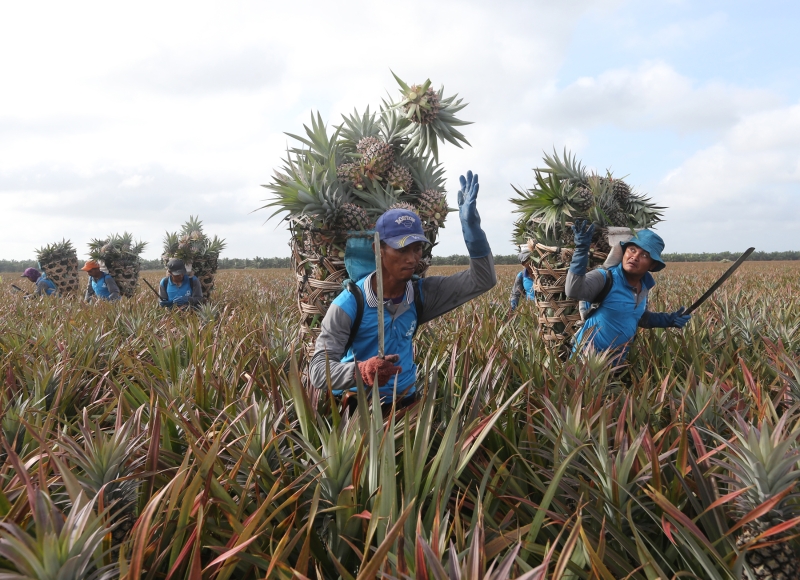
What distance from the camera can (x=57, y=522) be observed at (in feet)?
4.41

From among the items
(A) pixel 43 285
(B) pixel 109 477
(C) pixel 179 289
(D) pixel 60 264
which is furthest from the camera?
(D) pixel 60 264

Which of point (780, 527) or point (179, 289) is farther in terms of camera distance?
point (179, 289)

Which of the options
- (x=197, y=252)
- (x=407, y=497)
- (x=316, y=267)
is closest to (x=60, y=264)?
(x=197, y=252)

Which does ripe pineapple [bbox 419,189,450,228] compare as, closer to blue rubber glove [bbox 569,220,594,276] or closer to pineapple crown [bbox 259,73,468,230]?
pineapple crown [bbox 259,73,468,230]

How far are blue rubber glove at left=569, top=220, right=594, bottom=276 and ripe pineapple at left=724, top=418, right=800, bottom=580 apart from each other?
203cm

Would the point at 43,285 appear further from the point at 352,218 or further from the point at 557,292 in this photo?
the point at 557,292

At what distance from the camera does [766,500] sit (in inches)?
56.4

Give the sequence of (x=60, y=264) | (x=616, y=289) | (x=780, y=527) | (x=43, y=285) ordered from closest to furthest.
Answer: (x=780, y=527) → (x=616, y=289) → (x=43, y=285) → (x=60, y=264)

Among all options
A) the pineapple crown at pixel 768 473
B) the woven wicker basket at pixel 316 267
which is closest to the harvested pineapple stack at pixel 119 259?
the woven wicker basket at pixel 316 267

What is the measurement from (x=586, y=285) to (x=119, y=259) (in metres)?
12.9

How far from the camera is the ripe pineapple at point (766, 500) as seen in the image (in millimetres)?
1402

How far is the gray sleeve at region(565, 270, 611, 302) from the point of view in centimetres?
357

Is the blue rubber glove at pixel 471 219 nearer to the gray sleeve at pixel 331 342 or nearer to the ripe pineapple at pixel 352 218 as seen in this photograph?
the ripe pineapple at pixel 352 218

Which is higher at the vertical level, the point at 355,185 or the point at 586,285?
the point at 355,185
